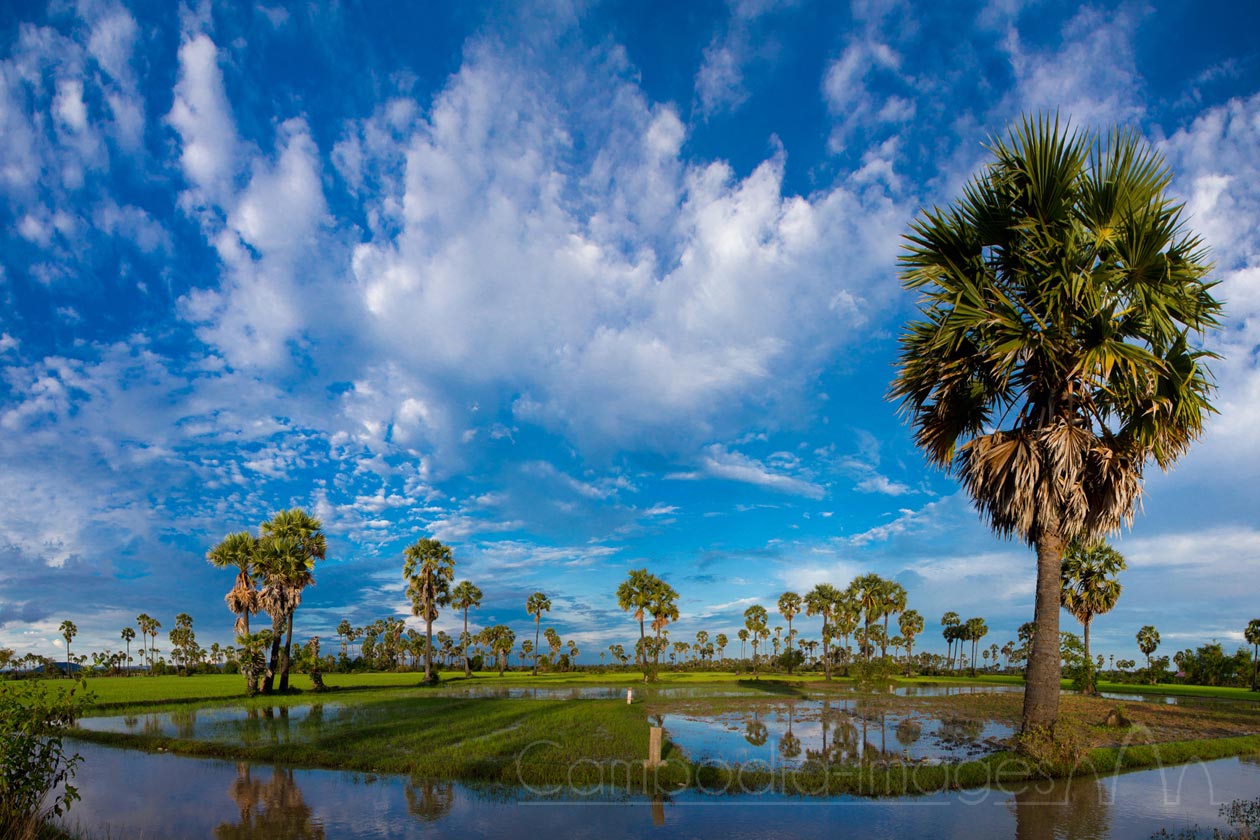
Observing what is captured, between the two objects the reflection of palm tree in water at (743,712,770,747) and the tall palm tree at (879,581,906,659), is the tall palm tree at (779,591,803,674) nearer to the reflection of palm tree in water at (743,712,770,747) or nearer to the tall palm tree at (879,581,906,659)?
the tall palm tree at (879,581,906,659)

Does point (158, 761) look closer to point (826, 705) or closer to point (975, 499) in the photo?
point (975, 499)

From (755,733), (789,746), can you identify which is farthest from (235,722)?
(789,746)

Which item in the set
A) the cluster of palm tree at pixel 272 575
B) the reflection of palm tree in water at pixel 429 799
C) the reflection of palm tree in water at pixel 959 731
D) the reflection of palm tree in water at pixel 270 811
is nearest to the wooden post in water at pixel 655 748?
the reflection of palm tree in water at pixel 429 799

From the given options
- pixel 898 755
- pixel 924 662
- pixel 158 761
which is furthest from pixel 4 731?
pixel 924 662

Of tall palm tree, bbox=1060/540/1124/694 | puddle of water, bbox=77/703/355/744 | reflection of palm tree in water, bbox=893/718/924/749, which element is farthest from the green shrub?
tall palm tree, bbox=1060/540/1124/694

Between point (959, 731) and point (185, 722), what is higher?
point (185, 722)

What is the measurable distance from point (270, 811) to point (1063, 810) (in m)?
15.1

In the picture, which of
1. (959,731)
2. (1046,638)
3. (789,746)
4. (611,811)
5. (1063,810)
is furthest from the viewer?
(959,731)

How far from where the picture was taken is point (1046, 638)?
14.5m

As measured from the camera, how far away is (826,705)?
3562cm

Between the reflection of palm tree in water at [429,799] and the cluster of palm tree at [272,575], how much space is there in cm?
3090

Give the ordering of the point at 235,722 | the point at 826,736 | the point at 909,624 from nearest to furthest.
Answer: the point at 826,736 → the point at 235,722 → the point at 909,624

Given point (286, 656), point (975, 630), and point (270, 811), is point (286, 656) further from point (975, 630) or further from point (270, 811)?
point (975, 630)

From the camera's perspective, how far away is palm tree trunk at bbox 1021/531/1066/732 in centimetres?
1438
